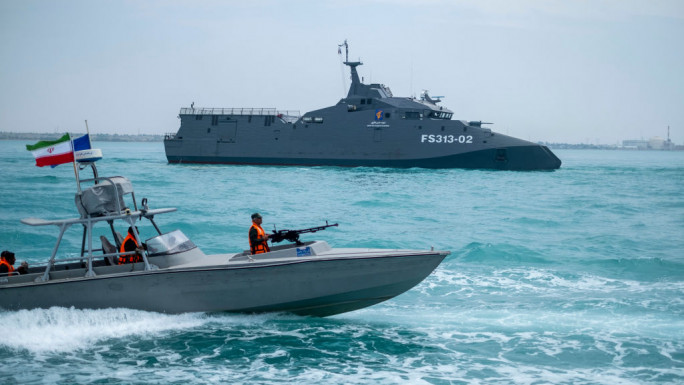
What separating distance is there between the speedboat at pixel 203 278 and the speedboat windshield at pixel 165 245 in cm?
2

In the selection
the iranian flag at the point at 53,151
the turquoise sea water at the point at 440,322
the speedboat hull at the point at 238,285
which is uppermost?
the iranian flag at the point at 53,151

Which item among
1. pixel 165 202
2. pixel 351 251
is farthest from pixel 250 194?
pixel 351 251

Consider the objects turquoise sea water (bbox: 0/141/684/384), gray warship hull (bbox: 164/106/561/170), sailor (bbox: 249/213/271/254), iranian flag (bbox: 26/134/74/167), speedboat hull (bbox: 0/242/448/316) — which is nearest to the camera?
turquoise sea water (bbox: 0/141/684/384)

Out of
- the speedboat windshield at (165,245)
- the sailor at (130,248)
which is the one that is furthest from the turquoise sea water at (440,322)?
the speedboat windshield at (165,245)

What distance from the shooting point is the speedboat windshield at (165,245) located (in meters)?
10.3

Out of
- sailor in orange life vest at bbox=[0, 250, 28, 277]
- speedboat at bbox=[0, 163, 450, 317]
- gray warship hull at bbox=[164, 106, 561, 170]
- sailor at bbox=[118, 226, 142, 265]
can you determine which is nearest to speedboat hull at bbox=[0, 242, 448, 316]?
speedboat at bbox=[0, 163, 450, 317]

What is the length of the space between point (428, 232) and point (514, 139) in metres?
34.7

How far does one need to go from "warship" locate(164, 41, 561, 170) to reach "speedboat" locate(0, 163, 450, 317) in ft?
143

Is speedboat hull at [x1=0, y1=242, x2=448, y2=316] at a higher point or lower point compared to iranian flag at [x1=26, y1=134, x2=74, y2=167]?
lower

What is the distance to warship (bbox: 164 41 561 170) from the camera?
5281 cm

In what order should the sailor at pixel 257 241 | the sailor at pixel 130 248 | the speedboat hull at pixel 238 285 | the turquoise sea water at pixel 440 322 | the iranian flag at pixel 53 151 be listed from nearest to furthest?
the turquoise sea water at pixel 440 322, the speedboat hull at pixel 238 285, the iranian flag at pixel 53 151, the sailor at pixel 130 248, the sailor at pixel 257 241

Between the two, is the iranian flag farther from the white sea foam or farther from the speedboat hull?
the white sea foam

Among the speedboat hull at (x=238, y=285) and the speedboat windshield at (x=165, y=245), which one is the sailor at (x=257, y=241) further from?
the speedboat windshield at (x=165, y=245)

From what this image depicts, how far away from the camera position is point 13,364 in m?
8.93
